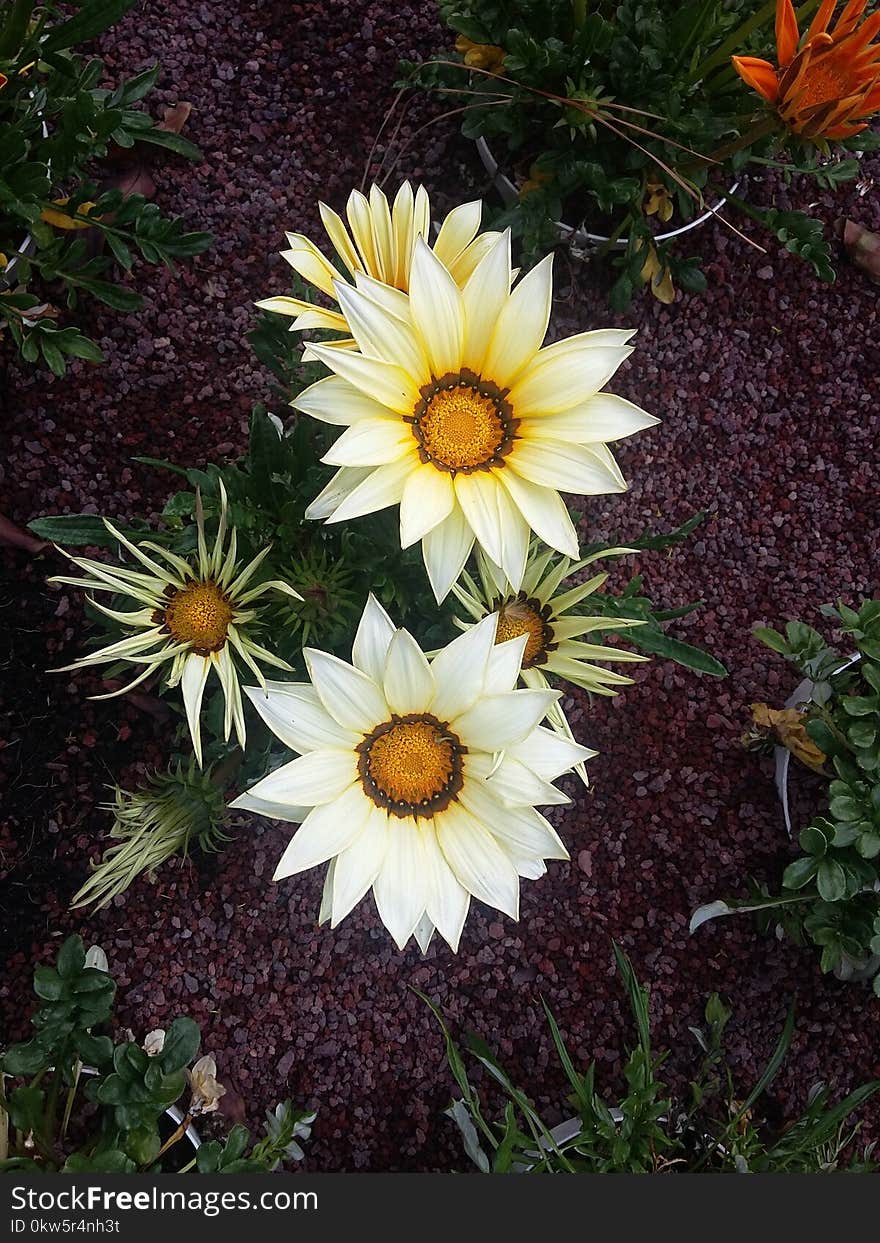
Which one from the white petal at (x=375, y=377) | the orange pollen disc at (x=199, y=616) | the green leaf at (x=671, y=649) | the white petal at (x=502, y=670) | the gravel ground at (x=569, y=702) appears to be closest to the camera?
the white petal at (x=375, y=377)

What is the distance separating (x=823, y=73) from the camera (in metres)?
1.14

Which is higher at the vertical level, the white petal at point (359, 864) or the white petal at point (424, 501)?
the white petal at point (424, 501)

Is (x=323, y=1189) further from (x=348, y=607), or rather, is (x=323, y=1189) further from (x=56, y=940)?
(x=348, y=607)

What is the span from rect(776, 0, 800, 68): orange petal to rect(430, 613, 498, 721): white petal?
0.79m

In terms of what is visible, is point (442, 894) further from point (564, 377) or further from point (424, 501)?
point (564, 377)

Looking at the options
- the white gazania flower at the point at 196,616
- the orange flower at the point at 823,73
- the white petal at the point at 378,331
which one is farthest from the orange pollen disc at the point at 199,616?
the orange flower at the point at 823,73

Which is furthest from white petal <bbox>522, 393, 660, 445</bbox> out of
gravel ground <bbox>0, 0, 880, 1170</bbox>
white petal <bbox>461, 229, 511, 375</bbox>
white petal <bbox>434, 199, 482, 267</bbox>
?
gravel ground <bbox>0, 0, 880, 1170</bbox>

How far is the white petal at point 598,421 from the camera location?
0.91 metres

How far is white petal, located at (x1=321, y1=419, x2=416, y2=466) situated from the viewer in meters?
0.85

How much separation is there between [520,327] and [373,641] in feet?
1.10

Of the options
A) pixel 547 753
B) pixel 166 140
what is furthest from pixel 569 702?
pixel 166 140

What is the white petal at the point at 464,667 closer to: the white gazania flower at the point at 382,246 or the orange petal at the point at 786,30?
the white gazania flower at the point at 382,246

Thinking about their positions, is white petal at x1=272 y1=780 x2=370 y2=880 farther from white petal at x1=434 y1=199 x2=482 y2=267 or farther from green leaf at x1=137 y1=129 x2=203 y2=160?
green leaf at x1=137 y1=129 x2=203 y2=160

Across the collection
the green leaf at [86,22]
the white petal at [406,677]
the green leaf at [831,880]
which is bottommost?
the green leaf at [831,880]
